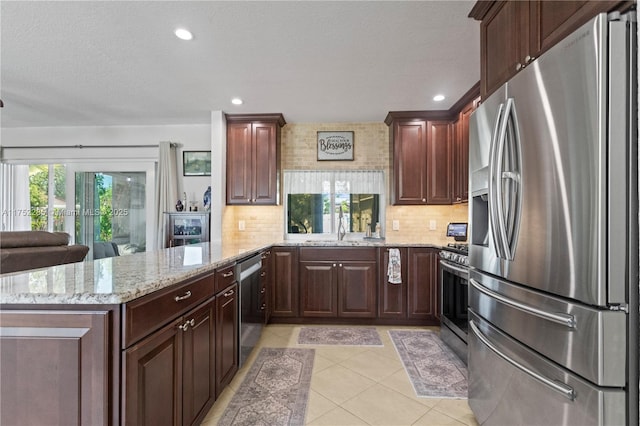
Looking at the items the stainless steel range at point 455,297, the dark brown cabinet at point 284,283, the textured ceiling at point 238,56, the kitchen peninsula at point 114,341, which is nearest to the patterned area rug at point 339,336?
the dark brown cabinet at point 284,283

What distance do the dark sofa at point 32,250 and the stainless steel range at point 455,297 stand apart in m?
3.32

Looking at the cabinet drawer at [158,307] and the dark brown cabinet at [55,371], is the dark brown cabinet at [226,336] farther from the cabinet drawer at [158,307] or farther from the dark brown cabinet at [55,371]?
the dark brown cabinet at [55,371]

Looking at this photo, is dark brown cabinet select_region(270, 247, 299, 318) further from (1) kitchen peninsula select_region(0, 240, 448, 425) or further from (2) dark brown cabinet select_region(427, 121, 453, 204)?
(2) dark brown cabinet select_region(427, 121, 453, 204)

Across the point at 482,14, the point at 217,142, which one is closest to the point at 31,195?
the point at 217,142

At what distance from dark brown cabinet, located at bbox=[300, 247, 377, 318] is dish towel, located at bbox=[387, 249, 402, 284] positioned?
18 cm

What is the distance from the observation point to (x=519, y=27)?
1.57 metres

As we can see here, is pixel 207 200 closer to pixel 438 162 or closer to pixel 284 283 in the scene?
pixel 284 283

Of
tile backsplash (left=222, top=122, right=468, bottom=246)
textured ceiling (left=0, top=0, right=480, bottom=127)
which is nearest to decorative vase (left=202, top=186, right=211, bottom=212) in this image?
tile backsplash (left=222, top=122, right=468, bottom=246)

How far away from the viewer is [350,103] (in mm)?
3568

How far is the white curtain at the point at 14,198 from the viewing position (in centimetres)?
464

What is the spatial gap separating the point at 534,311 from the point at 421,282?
2.32m

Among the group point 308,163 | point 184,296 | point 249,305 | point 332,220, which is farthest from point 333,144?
point 184,296

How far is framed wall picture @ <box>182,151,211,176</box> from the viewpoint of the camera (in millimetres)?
4559

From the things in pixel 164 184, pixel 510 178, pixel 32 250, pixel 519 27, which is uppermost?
pixel 519 27
